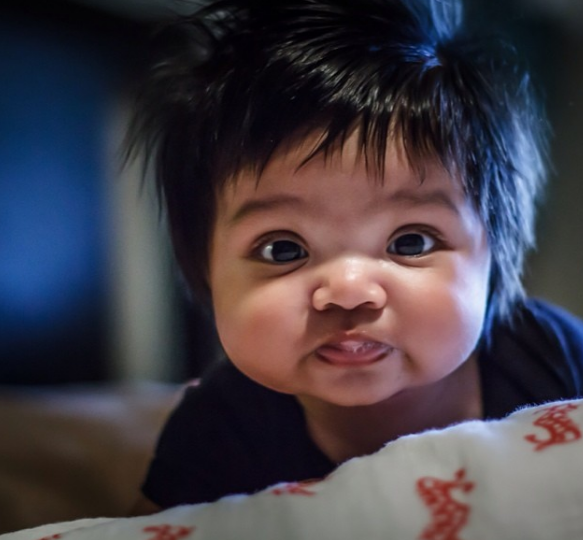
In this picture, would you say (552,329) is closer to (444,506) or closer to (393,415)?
(393,415)

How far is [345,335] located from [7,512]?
1.67 ft

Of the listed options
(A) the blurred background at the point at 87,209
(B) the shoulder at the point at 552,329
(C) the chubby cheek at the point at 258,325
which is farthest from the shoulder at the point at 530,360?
(A) the blurred background at the point at 87,209

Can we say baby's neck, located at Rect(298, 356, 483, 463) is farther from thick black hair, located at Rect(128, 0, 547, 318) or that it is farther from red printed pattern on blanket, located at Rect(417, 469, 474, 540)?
red printed pattern on blanket, located at Rect(417, 469, 474, 540)

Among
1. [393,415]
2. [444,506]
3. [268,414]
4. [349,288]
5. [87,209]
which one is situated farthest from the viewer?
[87,209]

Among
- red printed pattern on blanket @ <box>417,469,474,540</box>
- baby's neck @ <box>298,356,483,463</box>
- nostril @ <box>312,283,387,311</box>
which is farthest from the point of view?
baby's neck @ <box>298,356,483,463</box>

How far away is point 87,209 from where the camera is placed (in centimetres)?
165

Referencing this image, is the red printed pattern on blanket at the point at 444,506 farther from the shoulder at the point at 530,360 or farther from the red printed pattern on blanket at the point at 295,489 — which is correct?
the shoulder at the point at 530,360

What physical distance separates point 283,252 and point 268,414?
256 mm

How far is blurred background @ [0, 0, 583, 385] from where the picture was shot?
156 cm

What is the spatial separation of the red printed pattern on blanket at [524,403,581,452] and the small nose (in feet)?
0.41

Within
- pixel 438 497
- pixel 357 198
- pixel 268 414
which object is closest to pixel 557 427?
pixel 438 497

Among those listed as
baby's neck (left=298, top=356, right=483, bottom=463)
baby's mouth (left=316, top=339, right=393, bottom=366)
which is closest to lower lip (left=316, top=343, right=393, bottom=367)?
baby's mouth (left=316, top=339, right=393, bottom=366)

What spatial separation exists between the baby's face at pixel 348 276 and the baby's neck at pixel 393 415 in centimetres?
7

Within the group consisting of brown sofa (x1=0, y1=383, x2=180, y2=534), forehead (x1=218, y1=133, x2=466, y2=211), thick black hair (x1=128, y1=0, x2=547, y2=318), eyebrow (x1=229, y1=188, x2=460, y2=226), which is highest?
thick black hair (x1=128, y1=0, x2=547, y2=318)
